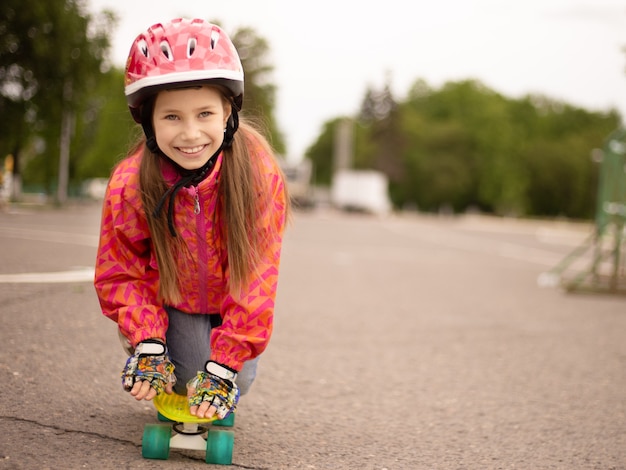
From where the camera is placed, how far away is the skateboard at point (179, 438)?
2959 millimetres

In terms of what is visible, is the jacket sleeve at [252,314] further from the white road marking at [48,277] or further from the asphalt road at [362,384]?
the white road marking at [48,277]

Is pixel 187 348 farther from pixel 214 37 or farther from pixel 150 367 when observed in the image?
pixel 214 37

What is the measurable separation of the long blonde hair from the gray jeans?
5.0 inches

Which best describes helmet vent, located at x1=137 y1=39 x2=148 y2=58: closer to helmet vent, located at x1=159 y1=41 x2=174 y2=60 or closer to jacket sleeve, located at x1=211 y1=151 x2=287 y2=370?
helmet vent, located at x1=159 y1=41 x2=174 y2=60

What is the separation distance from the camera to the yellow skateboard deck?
2882 millimetres

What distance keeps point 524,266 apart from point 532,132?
89721 mm

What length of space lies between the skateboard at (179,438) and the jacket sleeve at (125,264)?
27 centimetres

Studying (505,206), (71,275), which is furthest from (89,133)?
(505,206)

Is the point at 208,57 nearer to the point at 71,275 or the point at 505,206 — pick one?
the point at 71,275

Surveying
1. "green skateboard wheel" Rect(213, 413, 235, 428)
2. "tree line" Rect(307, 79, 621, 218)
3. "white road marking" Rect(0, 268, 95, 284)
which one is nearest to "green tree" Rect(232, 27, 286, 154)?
"tree line" Rect(307, 79, 621, 218)

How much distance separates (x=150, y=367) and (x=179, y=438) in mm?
389

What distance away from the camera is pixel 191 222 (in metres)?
2.99

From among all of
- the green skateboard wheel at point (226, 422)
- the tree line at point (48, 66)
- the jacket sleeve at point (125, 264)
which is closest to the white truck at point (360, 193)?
the tree line at point (48, 66)

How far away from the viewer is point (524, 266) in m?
15.6
